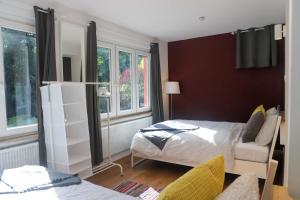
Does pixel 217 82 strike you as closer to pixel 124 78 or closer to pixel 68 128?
pixel 124 78

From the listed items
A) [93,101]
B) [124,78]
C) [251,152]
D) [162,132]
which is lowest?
[251,152]

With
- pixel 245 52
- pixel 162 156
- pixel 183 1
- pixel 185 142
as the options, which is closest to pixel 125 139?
pixel 162 156

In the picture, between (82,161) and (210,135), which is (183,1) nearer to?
(210,135)

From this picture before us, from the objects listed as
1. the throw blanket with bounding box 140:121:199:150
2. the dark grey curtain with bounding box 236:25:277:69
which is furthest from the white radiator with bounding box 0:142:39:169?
the dark grey curtain with bounding box 236:25:277:69

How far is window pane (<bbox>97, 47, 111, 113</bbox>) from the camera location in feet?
12.1

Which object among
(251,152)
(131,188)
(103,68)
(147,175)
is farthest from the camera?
(103,68)

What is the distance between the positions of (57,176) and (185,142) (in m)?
1.70

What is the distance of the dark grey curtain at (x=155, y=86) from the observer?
466 centimetres

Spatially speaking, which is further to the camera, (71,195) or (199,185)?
(71,195)

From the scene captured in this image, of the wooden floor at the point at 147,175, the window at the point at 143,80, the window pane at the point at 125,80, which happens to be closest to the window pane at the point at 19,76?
the wooden floor at the point at 147,175

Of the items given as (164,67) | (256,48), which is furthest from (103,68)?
(256,48)

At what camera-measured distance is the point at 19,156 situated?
2.44 m

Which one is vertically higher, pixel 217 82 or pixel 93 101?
pixel 217 82

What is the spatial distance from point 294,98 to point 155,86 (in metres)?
4.44
